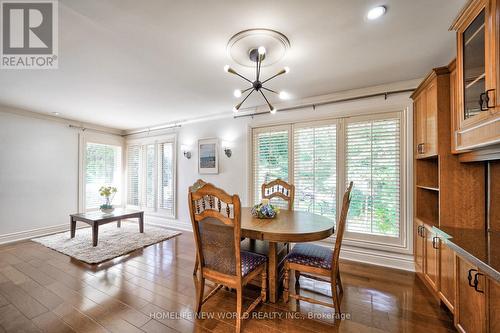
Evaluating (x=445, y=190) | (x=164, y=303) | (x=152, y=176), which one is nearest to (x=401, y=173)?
(x=445, y=190)

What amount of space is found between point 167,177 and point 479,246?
5.21 metres

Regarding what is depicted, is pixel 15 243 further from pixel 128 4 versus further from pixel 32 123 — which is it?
pixel 128 4

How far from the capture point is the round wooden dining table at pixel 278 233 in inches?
70.8

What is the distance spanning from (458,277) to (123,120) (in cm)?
591

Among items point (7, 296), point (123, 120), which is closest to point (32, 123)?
point (123, 120)

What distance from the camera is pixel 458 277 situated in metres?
1.61

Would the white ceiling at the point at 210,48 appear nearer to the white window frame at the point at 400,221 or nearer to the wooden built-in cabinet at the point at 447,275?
the white window frame at the point at 400,221

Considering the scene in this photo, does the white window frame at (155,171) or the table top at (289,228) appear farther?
the white window frame at (155,171)

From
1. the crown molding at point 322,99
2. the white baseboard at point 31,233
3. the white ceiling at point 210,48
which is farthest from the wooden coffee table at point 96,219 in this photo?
the crown molding at point 322,99

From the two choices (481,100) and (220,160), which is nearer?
(481,100)

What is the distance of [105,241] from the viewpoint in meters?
3.82

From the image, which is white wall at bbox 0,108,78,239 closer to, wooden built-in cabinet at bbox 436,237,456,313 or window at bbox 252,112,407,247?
window at bbox 252,112,407,247

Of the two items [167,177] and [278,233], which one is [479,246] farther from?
[167,177]

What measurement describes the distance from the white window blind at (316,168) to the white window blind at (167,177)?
3.08 m
